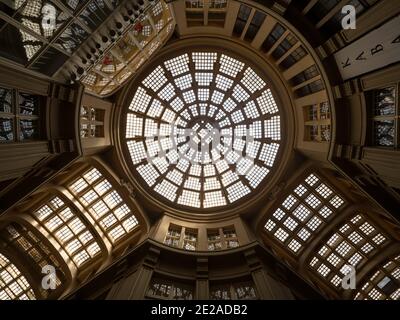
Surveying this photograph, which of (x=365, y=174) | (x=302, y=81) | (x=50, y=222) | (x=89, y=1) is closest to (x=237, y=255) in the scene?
(x=365, y=174)

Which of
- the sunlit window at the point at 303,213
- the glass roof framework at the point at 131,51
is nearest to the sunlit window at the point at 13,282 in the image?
the glass roof framework at the point at 131,51

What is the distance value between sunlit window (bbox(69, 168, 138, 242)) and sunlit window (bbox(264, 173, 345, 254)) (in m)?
14.1

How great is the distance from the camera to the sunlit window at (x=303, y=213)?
3209 cm

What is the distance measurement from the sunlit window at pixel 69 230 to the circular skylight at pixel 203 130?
741 centimetres

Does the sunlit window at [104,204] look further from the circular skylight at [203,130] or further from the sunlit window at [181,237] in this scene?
the sunlit window at [181,237]

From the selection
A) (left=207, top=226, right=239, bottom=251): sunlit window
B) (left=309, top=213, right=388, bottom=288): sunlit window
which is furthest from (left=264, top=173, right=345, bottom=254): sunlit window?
(left=207, top=226, right=239, bottom=251): sunlit window

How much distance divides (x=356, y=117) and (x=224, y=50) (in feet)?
50.3

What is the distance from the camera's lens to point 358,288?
33.3m

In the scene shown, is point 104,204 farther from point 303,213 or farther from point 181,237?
point 303,213

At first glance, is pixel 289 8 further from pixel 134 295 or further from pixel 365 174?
pixel 134 295

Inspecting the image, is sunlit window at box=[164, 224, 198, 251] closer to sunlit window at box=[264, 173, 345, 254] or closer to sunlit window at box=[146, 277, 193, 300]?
sunlit window at box=[146, 277, 193, 300]

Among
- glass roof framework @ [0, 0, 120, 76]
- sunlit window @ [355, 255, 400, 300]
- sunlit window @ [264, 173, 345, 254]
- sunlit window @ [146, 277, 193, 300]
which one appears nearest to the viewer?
glass roof framework @ [0, 0, 120, 76]

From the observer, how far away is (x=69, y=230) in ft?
106

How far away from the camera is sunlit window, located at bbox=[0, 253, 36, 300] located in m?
31.9
